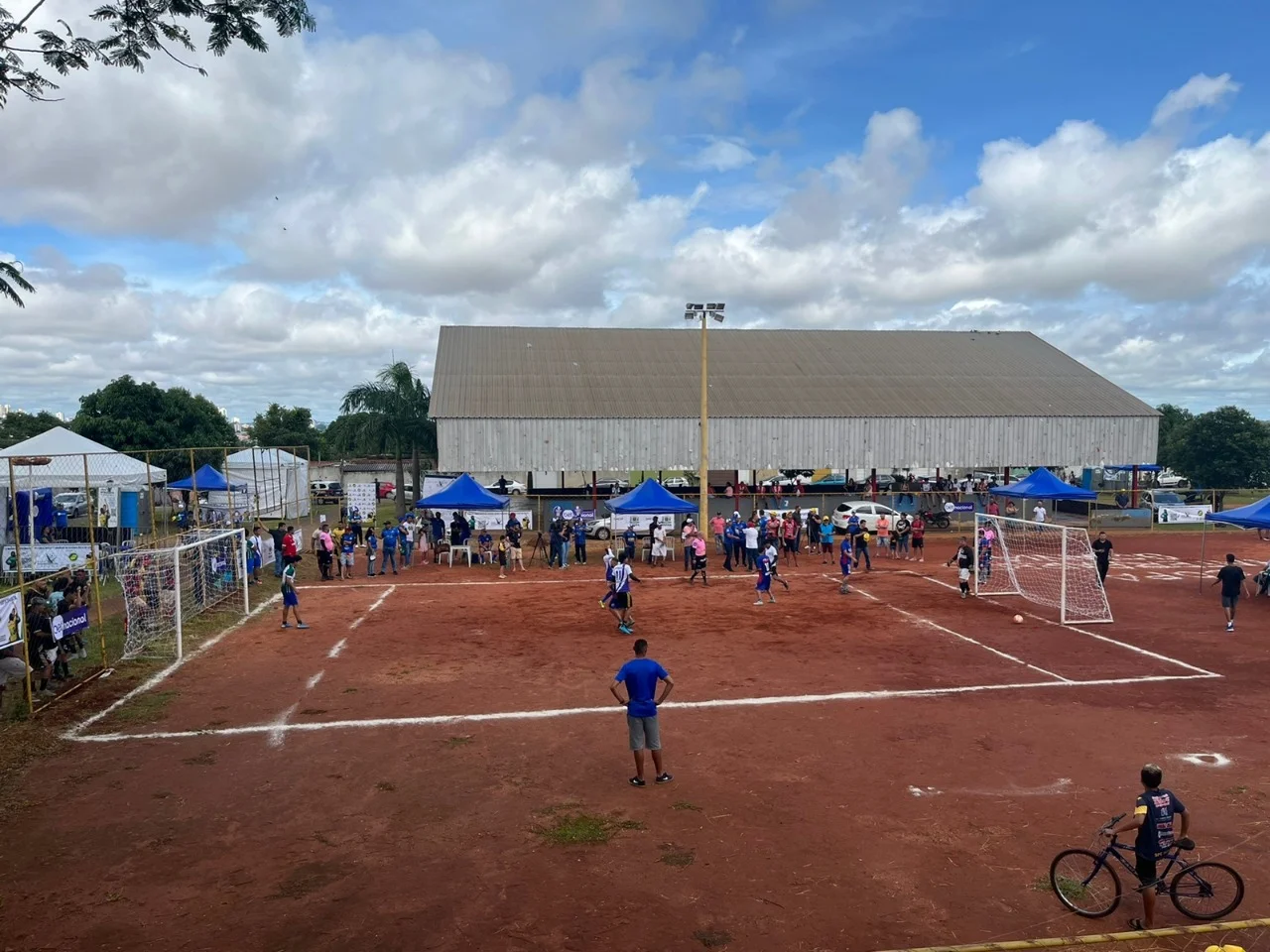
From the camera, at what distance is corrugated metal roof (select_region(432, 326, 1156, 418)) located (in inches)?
1641

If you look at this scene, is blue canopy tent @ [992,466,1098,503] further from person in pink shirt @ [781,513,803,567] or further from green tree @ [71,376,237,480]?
green tree @ [71,376,237,480]

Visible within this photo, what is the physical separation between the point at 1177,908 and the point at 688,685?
7.69m

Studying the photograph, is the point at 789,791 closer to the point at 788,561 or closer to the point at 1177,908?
the point at 1177,908

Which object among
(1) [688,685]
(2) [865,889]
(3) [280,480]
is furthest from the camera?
(3) [280,480]

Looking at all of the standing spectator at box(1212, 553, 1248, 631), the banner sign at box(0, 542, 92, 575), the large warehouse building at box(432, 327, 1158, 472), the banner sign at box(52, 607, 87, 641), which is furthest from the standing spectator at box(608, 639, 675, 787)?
the large warehouse building at box(432, 327, 1158, 472)

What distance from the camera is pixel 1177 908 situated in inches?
277

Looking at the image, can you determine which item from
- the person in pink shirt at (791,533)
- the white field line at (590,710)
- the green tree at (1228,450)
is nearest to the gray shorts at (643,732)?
the white field line at (590,710)

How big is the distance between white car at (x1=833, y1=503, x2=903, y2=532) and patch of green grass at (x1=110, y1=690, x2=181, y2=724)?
26.3m

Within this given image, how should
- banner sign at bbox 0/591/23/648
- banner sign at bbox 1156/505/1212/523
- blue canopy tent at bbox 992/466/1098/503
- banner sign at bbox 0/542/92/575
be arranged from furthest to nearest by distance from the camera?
1. banner sign at bbox 1156/505/1212/523
2. blue canopy tent at bbox 992/466/1098/503
3. banner sign at bbox 0/542/92/575
4. banner sign at bbox 0/591/23/648

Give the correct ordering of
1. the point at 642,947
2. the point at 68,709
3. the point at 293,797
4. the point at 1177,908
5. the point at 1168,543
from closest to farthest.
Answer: the point at 642,947, the point at 1177,908, the point at 293,797, the point at 68,709, the point at 1168,543

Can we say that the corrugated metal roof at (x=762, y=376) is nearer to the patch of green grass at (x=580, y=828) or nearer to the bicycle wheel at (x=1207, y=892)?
the patch of green grass at (x=580, y=828)

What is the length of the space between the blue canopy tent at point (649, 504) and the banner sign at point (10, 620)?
17.6 m

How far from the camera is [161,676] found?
47.8ft

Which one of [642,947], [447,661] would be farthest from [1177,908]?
[447,661]
